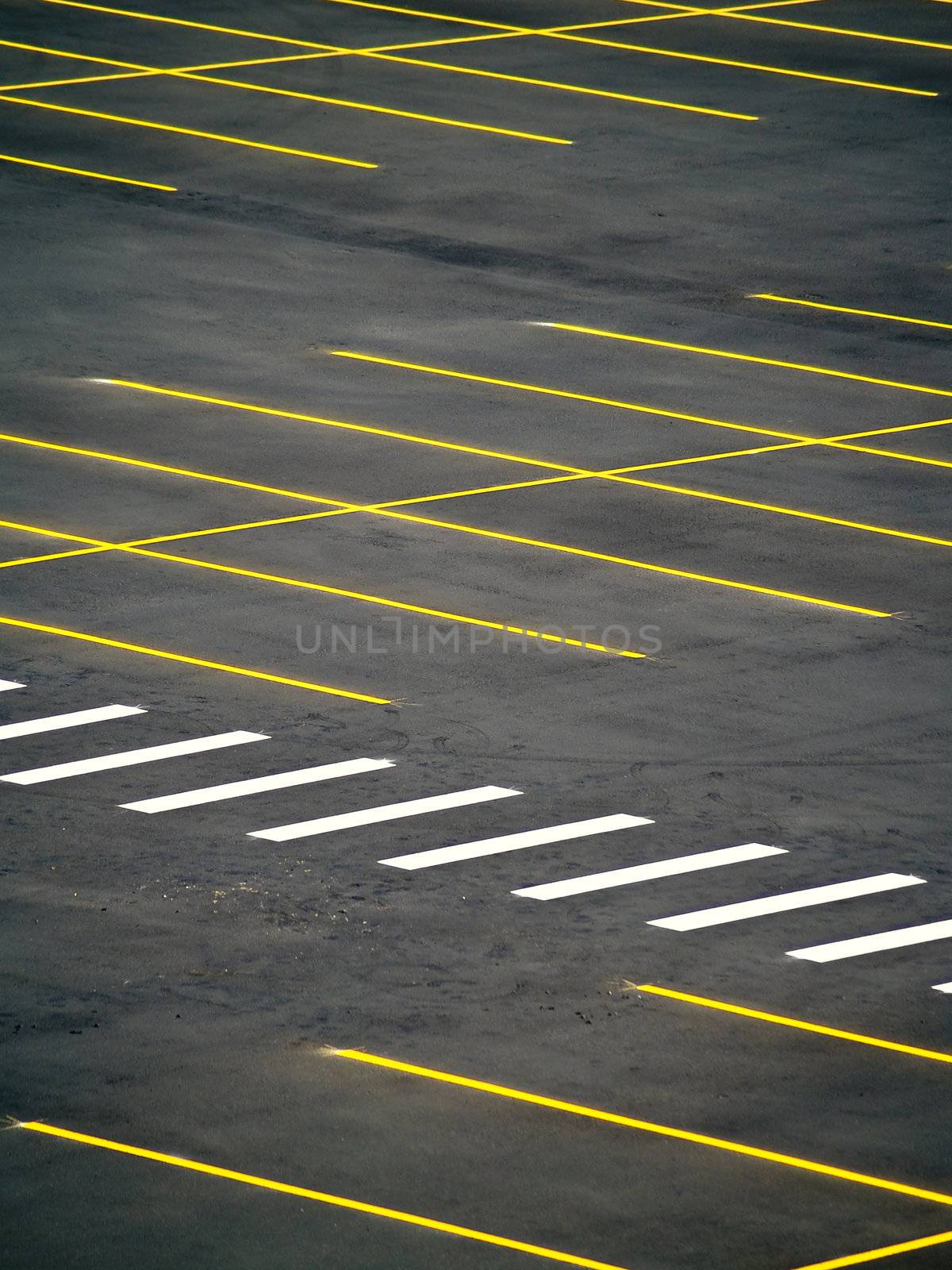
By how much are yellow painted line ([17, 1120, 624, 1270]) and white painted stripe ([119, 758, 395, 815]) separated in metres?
3.56

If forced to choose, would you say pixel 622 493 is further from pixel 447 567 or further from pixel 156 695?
pixel 156 695

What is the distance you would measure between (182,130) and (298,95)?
171cm

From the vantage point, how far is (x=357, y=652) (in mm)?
16656

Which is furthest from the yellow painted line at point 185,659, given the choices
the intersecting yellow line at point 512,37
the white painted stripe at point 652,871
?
the intersecting yellow line at point 512,37

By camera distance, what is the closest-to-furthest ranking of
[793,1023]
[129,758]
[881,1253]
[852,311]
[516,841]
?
[881,1253] < [793,1023] < [516,841] < [129,758] < [852,311]

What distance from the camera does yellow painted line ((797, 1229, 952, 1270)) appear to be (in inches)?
402

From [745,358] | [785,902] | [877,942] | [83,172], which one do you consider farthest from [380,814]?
[83,172]

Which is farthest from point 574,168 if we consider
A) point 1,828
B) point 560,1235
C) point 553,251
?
point 560,1235

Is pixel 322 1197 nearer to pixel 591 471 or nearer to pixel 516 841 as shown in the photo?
pixel 516 841

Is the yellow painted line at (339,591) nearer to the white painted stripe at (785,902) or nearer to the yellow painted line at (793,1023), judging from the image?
the white painted stripe at (785,902)

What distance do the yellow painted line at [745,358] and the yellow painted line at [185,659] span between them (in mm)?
7321

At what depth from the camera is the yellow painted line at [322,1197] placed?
404 inches

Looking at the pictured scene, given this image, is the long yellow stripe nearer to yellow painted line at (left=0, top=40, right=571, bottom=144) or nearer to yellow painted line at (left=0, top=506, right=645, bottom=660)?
yellow painted line at (left=0, top=40, right=571, bottom=144)

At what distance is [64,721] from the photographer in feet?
50.8
